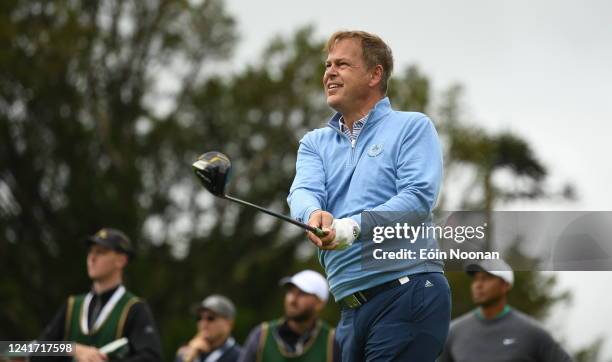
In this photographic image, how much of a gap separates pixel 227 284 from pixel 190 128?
17.9ft

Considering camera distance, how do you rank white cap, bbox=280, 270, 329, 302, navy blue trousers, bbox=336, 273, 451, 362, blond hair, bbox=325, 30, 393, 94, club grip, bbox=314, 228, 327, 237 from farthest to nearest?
white cap, bbox=280, 270, 329, 302 → blond hair, bbox=325, 30, 393, 94 → navy blue trousers, bbox=336, 273, 451, 362 → club grip, bbox=314, 228, 327, 237

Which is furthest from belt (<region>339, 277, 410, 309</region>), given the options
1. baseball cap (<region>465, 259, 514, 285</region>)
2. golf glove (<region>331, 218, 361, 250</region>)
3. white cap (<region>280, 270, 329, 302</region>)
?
white cap (<region>280, 270, 329, 302</region>)

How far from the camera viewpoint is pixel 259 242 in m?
39.4

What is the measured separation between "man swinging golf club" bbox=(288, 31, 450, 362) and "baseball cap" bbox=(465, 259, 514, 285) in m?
1.24

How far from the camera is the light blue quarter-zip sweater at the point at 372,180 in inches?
239

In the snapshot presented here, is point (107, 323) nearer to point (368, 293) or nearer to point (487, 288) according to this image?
point (487, 288)

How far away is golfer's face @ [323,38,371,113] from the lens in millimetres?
6469

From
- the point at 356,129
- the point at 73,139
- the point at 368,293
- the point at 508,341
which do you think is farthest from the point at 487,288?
the point at 73,139

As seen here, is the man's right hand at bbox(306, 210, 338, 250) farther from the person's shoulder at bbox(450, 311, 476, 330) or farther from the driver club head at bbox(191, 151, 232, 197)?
the person's shoulder at bbox(450, 311, 476, 330)

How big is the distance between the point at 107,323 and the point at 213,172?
13.6ft

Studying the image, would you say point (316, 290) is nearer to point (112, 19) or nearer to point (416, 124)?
point (416, 124)

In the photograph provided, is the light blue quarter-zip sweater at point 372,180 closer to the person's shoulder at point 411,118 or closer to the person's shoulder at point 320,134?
the person's shoulder at point 411,118

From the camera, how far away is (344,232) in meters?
5.82

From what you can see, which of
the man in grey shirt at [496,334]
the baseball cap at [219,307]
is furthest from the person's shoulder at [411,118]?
the baseball cap at [219,307]
